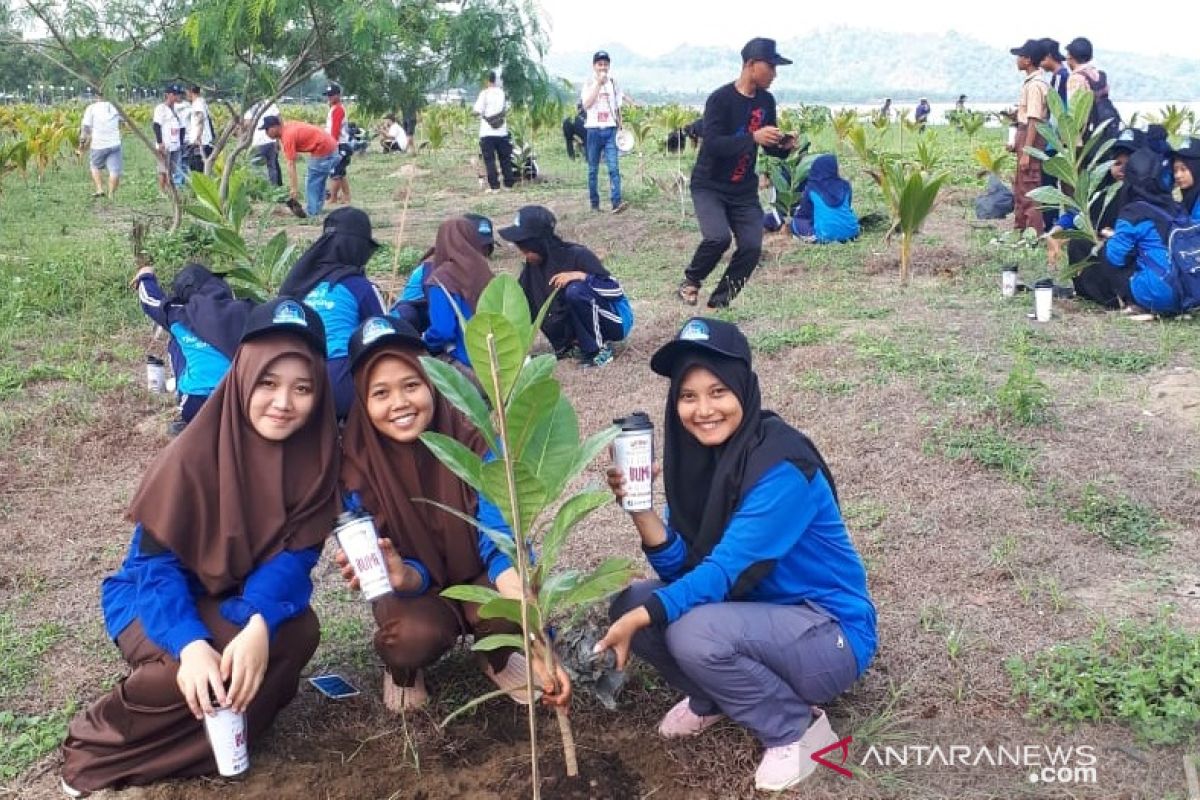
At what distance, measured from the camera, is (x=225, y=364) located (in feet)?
12.2

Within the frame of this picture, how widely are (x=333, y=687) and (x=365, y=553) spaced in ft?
2.47

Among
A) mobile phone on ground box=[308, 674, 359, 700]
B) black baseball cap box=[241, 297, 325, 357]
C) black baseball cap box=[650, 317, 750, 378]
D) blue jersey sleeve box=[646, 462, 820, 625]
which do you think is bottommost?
mobile phone on ground box=[308, 674, 359, 700]

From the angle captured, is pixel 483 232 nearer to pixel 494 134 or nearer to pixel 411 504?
pixel 411 504

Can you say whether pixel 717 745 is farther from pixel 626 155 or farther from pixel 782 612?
pixel 626 155

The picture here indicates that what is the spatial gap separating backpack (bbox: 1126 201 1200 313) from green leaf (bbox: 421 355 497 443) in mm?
4846

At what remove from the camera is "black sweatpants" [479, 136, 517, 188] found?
12.2 m

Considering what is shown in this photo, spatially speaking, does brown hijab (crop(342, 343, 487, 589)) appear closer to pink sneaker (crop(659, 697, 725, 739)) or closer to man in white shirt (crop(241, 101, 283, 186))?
pink sneaker (crop(659, 697, 725, 739))

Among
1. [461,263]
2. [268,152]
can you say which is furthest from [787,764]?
[268,152]

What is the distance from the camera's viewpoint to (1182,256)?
5391 millimetres

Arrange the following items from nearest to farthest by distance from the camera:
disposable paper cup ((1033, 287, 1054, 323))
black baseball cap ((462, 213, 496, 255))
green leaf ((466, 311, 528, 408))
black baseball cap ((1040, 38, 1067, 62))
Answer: green leaf ((466, 311, 528, 408)) < black baseball cap ((462, 213, 496, 255)) < disposable paper cup ((1033, 287, 1054, 323)) < black baseball cap ((1040, 38, 1067, 62))

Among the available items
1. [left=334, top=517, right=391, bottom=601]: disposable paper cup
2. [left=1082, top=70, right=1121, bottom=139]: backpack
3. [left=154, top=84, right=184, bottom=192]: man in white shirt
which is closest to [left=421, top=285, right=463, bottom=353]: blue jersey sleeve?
[left=334, top=517, right=391, bottom=601]: disposable paper cup

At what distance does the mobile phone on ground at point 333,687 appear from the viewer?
260 cm

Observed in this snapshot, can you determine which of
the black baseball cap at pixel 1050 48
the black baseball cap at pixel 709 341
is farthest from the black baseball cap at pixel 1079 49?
the black baseball cap at pixel 709 341

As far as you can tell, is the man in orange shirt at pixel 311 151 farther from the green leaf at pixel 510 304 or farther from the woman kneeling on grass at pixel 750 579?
the green leaf at pixel 510 304
